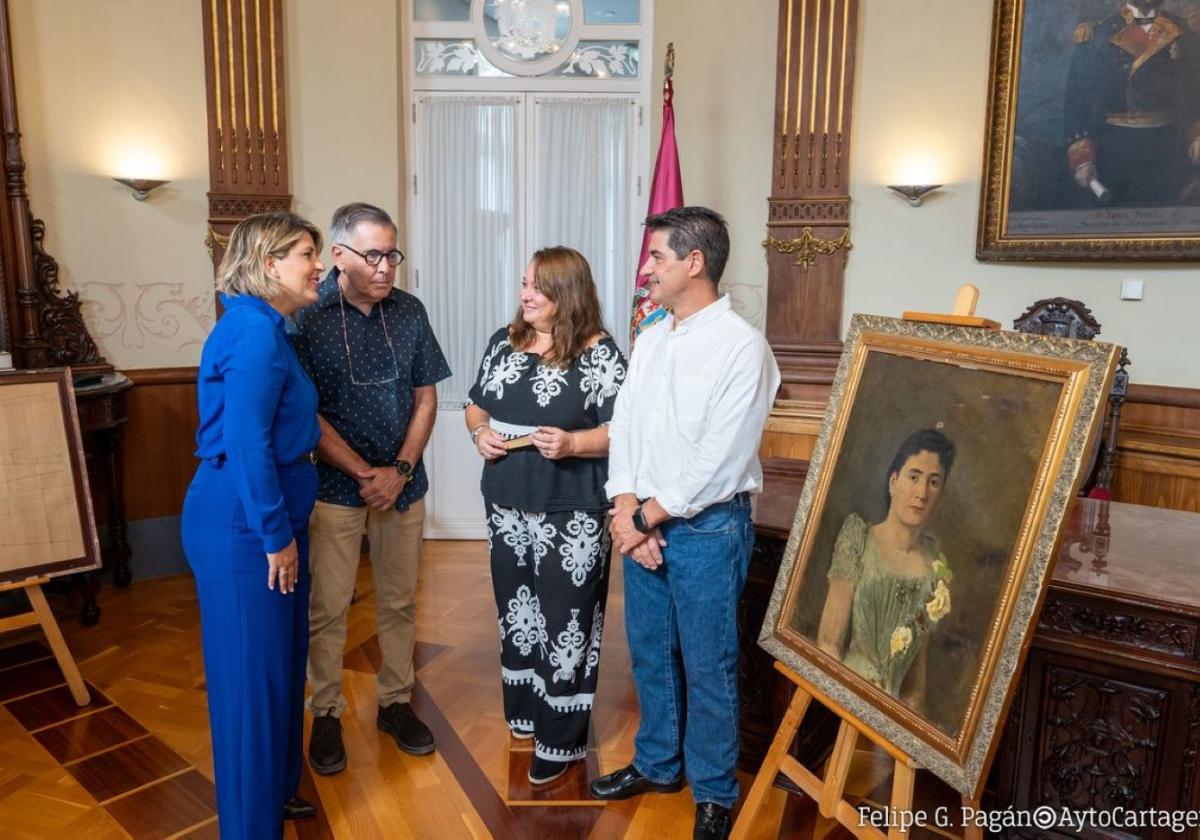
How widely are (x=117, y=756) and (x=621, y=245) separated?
368 centimetres

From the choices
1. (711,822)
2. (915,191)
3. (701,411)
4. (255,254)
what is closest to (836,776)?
(711,822)

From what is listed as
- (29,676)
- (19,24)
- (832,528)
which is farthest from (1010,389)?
(19,24)

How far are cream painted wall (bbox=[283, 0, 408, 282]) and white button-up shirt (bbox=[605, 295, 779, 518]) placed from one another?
3.09m

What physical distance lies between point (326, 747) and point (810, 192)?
3.61 meters

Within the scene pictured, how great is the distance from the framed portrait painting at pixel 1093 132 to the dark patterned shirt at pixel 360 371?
10.2 feet

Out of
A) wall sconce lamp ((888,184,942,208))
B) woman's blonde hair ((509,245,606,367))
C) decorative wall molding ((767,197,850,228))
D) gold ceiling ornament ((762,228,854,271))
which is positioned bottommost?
woman's blonde hair ((509,245,606,367))

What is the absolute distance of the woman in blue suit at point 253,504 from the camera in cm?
200

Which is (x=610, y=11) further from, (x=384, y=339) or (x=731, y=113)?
(x=384, y=339)

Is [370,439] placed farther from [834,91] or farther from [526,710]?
[834,91]

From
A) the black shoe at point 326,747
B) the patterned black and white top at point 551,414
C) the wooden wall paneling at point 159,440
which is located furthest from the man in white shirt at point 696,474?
the wooden wall paneling at point 159,440

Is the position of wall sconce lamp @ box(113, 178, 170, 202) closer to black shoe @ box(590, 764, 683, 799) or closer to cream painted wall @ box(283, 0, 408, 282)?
cream painted wall @ box(283, 0, 408, 282)

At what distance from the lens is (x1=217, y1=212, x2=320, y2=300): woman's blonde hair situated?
2.11 metres

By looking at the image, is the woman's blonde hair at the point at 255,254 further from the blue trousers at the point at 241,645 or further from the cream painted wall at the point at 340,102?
the cream painted wall at the point at 340,102

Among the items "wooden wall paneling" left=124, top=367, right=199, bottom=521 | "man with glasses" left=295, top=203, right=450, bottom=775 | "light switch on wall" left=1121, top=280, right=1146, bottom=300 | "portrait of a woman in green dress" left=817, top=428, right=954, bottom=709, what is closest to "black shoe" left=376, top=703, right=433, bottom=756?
"man with glasses" left=295, top=203, right=450, bottom=775
